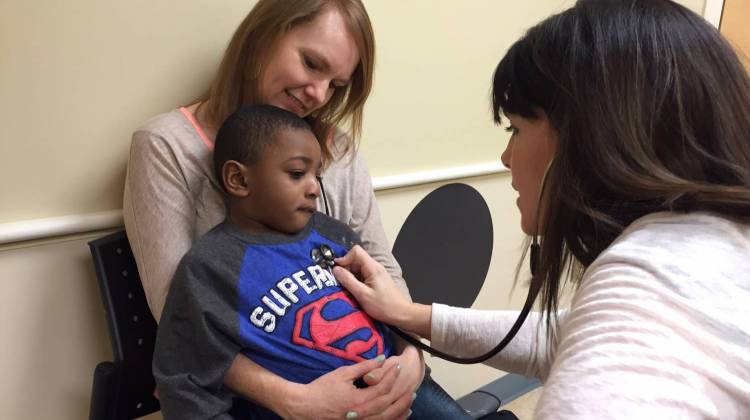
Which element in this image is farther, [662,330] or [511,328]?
[511,328]

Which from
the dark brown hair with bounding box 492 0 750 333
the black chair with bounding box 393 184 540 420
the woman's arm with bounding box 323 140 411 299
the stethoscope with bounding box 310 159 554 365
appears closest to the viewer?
the dark brown hair with bounding box 492 0 750 333

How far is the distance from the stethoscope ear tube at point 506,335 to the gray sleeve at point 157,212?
0.42m

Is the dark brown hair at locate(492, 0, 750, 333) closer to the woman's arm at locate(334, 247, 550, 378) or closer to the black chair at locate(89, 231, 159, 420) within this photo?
the woman's arm at locate(334, 247, 550, 378)

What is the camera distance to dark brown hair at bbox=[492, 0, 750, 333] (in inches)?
25.8

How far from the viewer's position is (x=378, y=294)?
109 cm

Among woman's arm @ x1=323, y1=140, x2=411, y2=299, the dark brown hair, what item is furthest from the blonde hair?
the dark brown hair

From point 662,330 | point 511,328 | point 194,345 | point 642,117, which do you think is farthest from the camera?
point 511,328

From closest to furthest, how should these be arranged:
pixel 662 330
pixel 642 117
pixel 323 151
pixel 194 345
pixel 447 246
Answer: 1. pixel 662 330
2. pixel 642 117
3. pixel 194 345
4. pixel 323 151
5. pixel 447 246

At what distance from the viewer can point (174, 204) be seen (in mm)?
1010

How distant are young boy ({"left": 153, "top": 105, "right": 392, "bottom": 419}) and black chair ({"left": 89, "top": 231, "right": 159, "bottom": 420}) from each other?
0.56ft

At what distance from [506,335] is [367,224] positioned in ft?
1.26

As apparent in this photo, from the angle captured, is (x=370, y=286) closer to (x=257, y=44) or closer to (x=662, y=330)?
(x=257, y=44)

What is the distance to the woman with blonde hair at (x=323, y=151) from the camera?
975mm

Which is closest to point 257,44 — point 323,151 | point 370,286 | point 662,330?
point 323,151
